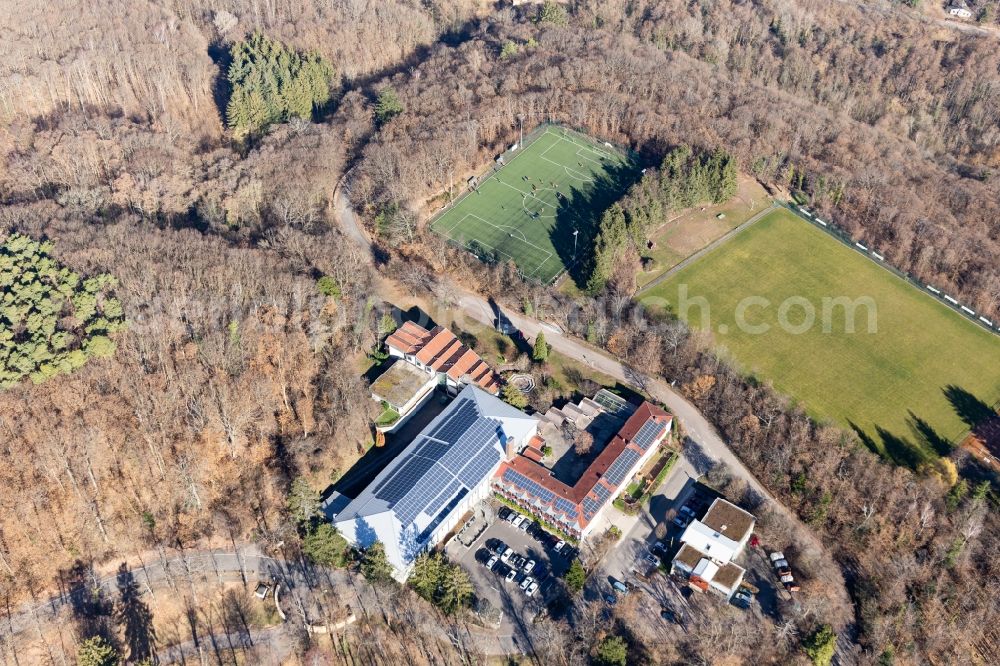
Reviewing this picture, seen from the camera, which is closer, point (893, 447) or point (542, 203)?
point (893, 447)

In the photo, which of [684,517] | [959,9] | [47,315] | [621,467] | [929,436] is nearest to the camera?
[684,517]

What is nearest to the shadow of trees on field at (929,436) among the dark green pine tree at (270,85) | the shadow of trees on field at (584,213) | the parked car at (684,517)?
the parked car at (684,517)

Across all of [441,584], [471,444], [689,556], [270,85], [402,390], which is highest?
[270,85]

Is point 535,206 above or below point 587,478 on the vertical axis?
above

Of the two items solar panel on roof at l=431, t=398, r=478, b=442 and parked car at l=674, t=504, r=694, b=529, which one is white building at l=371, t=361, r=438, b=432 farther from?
parked car at l=674, t=504, r=694, b=529

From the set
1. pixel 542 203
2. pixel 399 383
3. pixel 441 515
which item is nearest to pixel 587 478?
pixel 441 515

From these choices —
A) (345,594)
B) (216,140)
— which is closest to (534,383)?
(345,594)

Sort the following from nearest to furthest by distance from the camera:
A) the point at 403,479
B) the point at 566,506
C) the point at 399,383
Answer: the point at 566,506 → the point at 403,479 → the point at 399,383

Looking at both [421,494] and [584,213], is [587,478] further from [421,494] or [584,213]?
[584,213]
